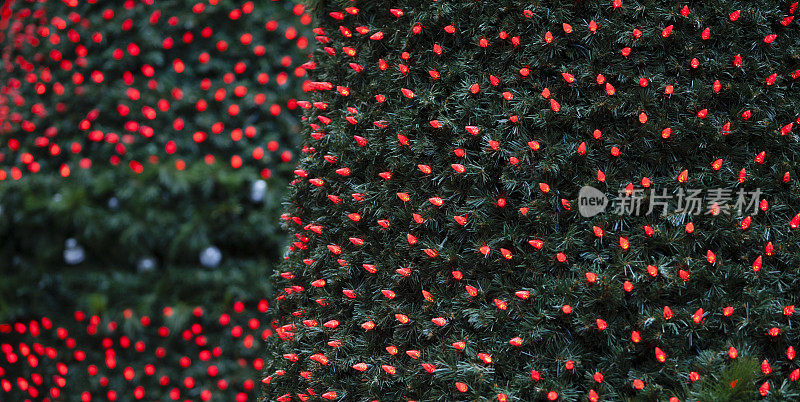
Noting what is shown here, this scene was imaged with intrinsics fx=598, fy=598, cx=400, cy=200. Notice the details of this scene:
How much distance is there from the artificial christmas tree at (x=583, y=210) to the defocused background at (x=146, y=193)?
1.37 metres

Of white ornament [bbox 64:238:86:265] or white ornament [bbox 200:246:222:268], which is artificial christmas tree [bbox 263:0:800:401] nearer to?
white ornament [bbox 200:246:222:268]

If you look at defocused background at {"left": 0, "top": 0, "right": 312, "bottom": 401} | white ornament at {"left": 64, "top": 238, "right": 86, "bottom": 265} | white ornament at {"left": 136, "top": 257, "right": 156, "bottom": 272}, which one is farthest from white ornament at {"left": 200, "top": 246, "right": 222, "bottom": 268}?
white ornament at {"left": 64, "top": 238, "right": 86, "bottom": 265}

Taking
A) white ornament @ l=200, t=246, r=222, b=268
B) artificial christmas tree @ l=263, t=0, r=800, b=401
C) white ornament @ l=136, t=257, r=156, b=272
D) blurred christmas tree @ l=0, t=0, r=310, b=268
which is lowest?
white ornament @ l=136, t=257, r=156, b=272

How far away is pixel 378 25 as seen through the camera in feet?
4.40

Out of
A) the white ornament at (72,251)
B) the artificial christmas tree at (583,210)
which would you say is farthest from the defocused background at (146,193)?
the artificial christmas tree at (583,210)

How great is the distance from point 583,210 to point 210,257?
1.79m

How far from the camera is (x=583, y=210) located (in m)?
1.14

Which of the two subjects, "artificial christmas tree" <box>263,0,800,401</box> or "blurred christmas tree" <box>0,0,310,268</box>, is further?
"blurred christmas tree" <box>0,0,310,268</box>

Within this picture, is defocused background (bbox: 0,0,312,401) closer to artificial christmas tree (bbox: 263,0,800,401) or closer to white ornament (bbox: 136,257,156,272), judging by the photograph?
white ornament (bbox: 136,257,156,272)

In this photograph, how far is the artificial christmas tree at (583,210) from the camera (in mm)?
1092

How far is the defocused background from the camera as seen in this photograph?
2.49 m

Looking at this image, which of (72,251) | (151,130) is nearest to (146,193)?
(151,130)

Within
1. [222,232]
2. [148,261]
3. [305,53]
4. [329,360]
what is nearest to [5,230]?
[148,261]

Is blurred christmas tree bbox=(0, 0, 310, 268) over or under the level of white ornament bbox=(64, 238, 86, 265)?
over
